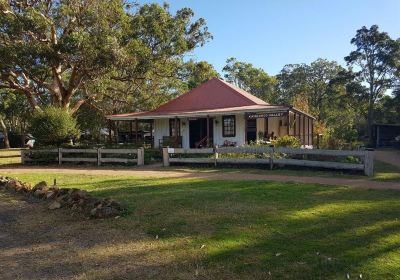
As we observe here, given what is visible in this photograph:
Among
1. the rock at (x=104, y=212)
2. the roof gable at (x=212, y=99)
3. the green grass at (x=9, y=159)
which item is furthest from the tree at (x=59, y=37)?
the rock at (x=104, y=212)

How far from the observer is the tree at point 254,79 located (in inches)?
2645

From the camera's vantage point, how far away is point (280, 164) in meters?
15.8

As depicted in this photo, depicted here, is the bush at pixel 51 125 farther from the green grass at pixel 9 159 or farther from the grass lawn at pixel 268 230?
the grass lawn at pixel 268 230

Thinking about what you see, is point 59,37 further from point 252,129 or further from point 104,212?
point 104,212

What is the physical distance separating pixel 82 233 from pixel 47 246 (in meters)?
0.66

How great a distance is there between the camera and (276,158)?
624 inches

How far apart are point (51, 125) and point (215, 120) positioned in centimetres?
962

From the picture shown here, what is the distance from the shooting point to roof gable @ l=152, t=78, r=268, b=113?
1069 inches

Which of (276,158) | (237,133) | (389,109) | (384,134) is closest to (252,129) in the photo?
(237,133)

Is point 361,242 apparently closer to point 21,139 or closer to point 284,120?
point 284,120

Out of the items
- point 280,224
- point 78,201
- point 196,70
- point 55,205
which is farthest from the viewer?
point 196,70

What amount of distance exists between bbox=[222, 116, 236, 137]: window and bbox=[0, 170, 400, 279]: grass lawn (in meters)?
15.6

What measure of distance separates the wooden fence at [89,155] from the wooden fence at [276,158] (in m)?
2.08

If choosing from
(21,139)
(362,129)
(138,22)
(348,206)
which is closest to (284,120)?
(138,22)
